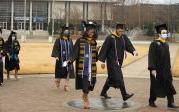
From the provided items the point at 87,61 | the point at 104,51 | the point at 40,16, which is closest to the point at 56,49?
the point at 104,51

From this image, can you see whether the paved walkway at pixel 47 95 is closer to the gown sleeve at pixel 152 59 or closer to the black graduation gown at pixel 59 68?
the black graduation gown at pixel 59 68

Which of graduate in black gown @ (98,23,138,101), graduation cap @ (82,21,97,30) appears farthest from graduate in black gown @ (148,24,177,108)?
graduation cap @ (82,21,97,30)

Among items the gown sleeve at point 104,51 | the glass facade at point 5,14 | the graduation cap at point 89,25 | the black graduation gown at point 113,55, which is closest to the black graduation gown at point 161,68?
the black graduation gown at point 113,55

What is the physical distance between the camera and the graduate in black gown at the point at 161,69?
11289 mm

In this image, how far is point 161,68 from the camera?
11.3 m

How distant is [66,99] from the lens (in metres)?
12.5

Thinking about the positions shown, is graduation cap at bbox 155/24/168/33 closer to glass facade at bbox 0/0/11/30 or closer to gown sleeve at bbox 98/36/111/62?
gown sleeve at bbox 98/36/111/62

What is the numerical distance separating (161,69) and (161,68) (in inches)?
0.9

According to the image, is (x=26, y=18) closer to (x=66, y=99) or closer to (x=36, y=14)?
(x=36, y=14)

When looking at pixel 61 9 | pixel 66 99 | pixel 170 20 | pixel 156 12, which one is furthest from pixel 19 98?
pixel 61 9

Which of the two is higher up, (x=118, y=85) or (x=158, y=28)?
(x=158, y=28)

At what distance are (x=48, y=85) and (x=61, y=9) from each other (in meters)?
83.2

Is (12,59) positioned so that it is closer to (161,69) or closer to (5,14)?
(161,69)

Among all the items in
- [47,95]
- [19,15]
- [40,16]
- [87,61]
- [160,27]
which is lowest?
[47,95]
